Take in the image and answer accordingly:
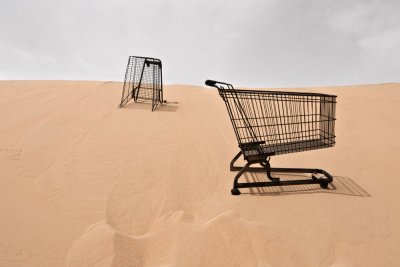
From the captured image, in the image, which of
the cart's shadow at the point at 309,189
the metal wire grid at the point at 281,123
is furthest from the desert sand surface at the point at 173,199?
the metal wire grid at the point at 281,123

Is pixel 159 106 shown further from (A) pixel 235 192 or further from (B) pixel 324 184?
(B) pixel 324 184

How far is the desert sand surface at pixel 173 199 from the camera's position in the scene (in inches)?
83.4

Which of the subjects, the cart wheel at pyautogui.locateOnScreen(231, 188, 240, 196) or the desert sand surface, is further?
the cart wheel at pyautogui.locateOnScreen(231, 188, 240, 196)

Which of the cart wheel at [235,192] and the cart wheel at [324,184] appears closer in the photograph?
the cart wheel at [235,192]

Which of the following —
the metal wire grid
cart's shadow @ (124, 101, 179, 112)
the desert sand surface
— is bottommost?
the desert sand surface

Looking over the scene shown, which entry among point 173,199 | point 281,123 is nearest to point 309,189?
point 281,123

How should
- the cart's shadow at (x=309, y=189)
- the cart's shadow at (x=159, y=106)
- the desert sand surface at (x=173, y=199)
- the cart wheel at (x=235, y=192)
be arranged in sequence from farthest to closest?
the cart's shadow at (x=159, y=106), the cart's shadow at (x=309, y=189), the cart wheel at (x=235, y=192), the desert sand surface at (x=173, y=199)

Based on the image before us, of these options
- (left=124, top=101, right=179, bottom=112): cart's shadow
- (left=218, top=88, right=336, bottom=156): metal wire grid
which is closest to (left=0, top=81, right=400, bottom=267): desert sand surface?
(left=218, top=88, right=336, bottom=156): metal wire grid

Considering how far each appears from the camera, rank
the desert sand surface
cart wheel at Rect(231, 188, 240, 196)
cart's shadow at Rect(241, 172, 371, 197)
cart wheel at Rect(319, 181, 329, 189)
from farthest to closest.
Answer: cart wheel at Rect(319, 181, 329, 189), cart's shadow at Rect(241, 172, 371, 197), cart wheel at Rect(231, 188, 240, 196), the desert sand surface

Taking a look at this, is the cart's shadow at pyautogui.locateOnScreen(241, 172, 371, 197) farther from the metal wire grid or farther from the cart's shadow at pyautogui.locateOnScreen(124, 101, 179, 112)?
the cart's shadow at pyautogui.locateOnScreen(124, 101, 179, 112)

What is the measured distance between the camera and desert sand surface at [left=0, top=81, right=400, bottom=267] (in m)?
2.12

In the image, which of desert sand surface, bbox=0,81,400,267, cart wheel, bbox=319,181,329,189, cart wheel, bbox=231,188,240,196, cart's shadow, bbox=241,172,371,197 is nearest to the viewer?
desert sand surface, bbox=0,81,400,267

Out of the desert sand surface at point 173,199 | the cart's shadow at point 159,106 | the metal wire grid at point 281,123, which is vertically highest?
the cart's shadow at point 159,106

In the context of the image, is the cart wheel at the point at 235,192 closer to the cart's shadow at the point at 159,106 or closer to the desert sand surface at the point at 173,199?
the desert sand surface at the point at 173,199
